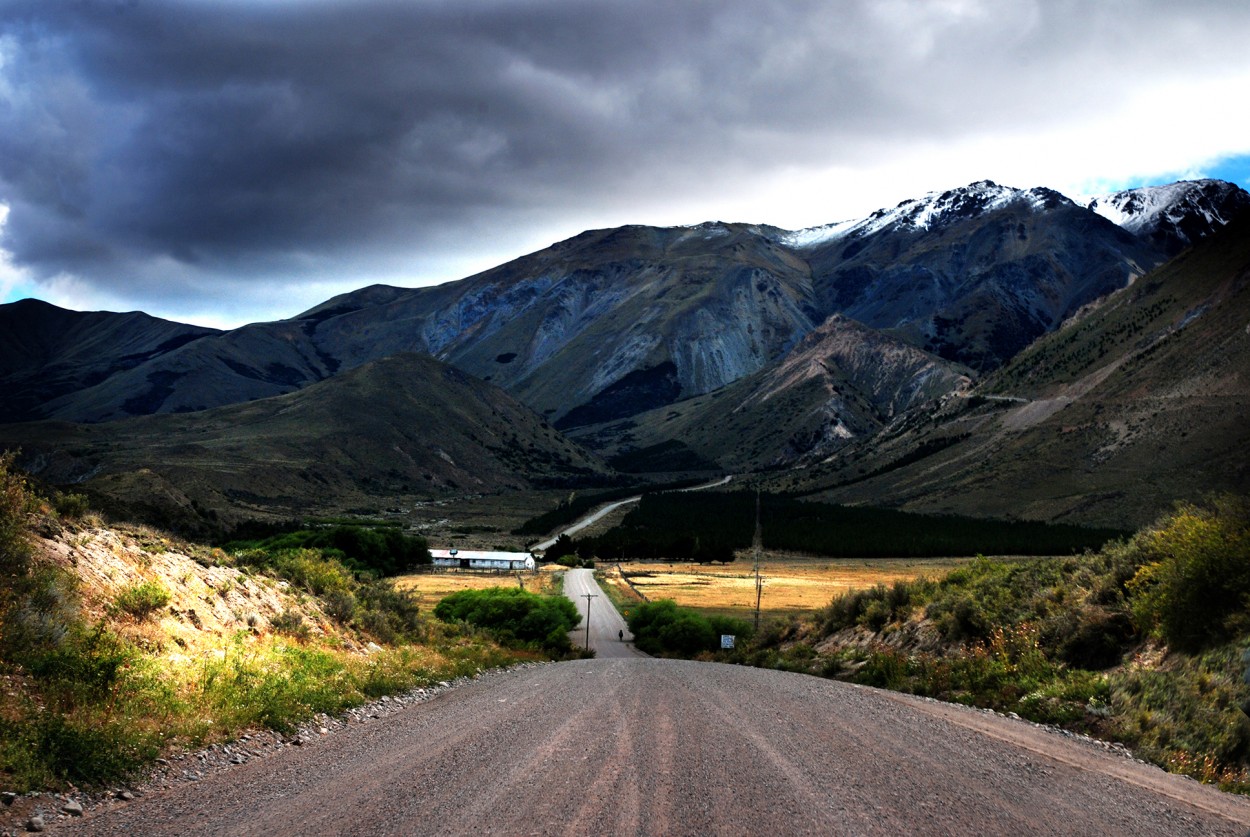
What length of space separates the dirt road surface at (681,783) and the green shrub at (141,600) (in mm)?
3945

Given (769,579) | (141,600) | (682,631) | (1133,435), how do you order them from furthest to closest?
1. (1133,435)
2. (769,579)
3. (682,631)
4. (141,600)

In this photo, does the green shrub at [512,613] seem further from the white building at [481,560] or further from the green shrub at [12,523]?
the white building at [481,560]

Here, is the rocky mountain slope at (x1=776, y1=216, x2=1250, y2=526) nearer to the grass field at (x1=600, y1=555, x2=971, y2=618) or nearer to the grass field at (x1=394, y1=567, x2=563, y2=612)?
the grass field at (x1=600, y1=555, x2=971, y2=618)

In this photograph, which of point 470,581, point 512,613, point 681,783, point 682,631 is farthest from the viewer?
point 470,581

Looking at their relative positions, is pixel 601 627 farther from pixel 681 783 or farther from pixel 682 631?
pixel 681 783

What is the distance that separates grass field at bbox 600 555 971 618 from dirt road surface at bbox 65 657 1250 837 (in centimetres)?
5492

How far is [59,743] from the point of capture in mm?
9477

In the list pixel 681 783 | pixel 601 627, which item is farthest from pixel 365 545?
pixel 681 783

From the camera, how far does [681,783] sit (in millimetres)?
9633

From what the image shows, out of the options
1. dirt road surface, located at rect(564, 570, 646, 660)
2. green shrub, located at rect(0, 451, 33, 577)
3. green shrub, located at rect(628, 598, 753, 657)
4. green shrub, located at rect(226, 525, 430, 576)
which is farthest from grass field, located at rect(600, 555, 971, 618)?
green shrub, located at rect(0, 451, 33, 577)

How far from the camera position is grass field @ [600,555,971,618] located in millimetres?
81875

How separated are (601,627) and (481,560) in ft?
164

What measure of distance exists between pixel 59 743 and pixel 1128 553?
66.7 feet

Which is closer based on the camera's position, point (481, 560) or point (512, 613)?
point (512, 613)
